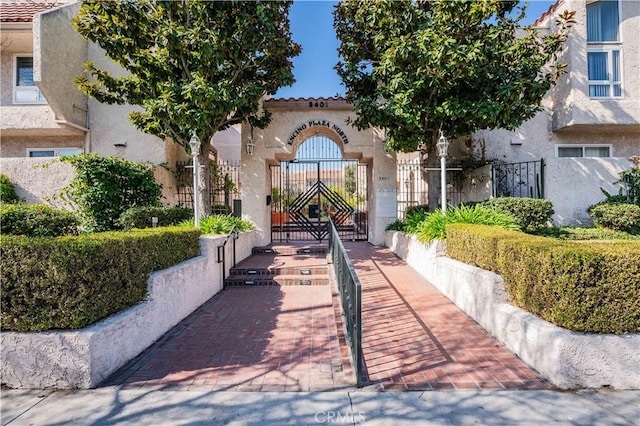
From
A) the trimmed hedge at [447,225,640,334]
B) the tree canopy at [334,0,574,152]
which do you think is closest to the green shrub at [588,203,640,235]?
the tree canopy at [334,0,574,152]

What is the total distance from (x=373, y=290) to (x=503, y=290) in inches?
102

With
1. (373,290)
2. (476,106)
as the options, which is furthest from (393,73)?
(373,290)

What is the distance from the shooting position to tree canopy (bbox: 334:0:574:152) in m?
7.10

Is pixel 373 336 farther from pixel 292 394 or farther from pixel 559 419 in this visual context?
pixel 559 419

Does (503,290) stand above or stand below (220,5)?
below

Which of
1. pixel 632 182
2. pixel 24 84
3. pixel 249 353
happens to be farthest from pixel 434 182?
pixel 24 84

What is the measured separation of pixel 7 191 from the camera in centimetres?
877

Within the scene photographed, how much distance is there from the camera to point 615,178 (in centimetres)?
947

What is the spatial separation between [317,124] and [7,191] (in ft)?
29.9

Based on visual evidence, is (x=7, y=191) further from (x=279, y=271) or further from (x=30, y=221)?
(x=279, y=271)

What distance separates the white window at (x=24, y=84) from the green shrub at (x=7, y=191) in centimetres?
399

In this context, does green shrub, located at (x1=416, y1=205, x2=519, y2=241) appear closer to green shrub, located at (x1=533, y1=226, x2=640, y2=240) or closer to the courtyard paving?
the courtyard paving

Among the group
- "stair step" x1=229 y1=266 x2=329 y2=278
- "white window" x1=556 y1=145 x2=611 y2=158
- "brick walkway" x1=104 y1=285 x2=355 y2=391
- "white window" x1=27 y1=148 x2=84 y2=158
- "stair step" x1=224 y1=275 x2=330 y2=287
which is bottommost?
"brick walkway" x1=104 y1=285 x2=355 y2=391

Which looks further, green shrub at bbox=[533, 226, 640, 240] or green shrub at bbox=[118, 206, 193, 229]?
green shrub at bbox=[533, 226, 640, 240]
